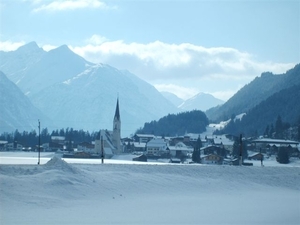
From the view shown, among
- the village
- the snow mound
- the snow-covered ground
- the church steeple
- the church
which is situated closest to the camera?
the snow-covered ground

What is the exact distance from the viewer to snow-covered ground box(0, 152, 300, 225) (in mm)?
23516

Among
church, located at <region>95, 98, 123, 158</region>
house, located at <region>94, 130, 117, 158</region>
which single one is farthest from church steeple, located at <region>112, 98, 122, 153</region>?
house, located at <region>94, 130, 117, 158</region>

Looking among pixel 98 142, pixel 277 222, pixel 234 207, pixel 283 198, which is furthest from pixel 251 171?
pixel 98 142

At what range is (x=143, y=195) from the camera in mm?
31938

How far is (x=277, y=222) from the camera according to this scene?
23.8 metres

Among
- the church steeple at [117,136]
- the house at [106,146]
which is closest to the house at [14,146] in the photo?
the church steeple at [117,136]

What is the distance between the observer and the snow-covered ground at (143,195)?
23.5 m

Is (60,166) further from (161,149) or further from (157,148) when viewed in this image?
(157,148)

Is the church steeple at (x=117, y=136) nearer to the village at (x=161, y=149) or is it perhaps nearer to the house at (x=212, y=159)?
the village at (x=161, y=149)

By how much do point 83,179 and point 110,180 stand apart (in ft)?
7.53

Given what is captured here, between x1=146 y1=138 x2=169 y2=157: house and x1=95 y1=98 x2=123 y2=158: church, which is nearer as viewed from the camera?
x1=95 y1=98 x2=123 y2=158: church

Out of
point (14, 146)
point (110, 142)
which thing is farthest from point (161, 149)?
point (14, 146)

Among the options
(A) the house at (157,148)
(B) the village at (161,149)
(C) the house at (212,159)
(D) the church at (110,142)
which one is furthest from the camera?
(A) the house at (157,148)

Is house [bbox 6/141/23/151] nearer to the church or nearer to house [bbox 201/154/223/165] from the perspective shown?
the church
